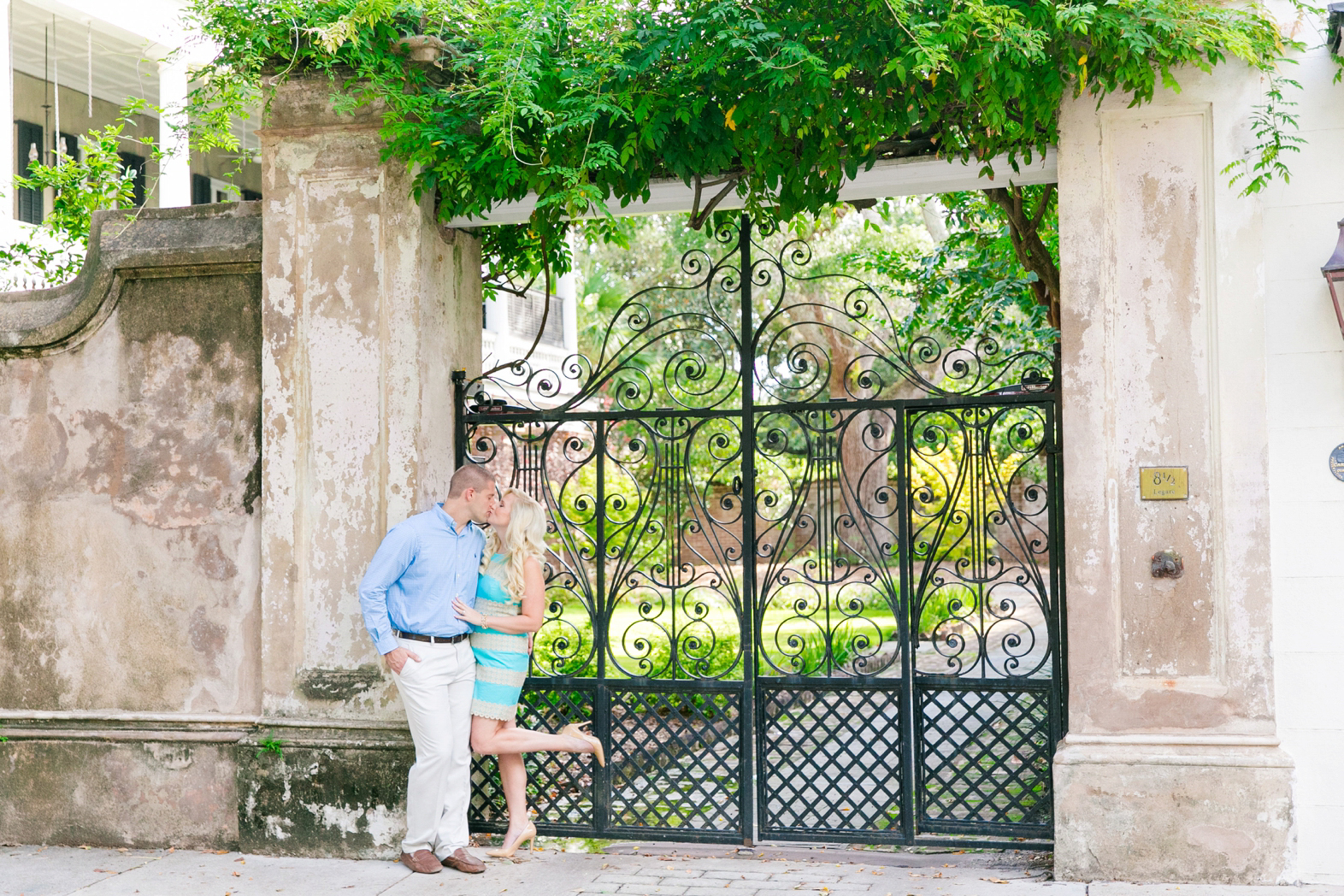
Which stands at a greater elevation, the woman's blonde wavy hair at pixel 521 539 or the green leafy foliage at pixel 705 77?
the green leafy foliage at pixel 705 77

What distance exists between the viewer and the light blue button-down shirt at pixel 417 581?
531 centimetres

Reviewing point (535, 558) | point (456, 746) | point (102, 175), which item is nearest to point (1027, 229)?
point (535, 558)

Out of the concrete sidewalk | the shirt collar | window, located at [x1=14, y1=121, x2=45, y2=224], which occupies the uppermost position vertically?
window, located at [x1=14, y1=121, x2=45, y2=224]

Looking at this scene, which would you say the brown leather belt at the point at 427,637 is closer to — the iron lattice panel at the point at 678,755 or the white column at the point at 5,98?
the iron lattice panel at the point at 678,755

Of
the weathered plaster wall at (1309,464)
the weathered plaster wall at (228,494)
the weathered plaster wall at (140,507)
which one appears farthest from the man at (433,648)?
the weathered plaster wall at (1309,464)

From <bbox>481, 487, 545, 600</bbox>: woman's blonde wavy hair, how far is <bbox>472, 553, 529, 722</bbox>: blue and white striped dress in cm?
4

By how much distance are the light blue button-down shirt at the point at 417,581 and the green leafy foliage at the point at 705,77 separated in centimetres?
162

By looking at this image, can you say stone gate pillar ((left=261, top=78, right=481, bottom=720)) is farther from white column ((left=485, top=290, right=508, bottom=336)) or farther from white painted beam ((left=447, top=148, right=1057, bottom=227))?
white column ((left=485, top=290, right=508, bottom=336))

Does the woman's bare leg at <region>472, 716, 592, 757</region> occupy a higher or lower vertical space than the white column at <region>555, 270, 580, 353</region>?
lower

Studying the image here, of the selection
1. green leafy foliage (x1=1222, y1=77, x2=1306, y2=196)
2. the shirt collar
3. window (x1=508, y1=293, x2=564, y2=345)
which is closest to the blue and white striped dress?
the shirt collar

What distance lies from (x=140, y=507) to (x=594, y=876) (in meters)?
3.07

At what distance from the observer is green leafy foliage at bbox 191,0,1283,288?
15.8 ft

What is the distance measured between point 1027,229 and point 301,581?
15.0ft

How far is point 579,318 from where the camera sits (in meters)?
25.6
